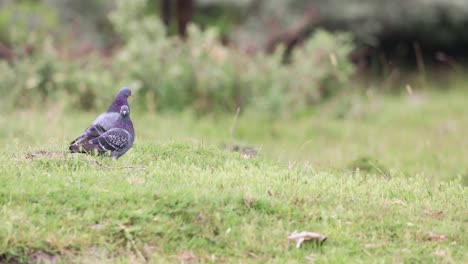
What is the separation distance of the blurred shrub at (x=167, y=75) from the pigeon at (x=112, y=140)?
6.22 metres

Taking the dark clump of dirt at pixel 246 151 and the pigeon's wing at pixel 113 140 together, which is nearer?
the pigeon's wing at pixel 113 140

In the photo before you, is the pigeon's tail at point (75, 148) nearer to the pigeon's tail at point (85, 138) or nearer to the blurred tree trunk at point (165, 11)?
the pigeon's tail at point (85, 138)

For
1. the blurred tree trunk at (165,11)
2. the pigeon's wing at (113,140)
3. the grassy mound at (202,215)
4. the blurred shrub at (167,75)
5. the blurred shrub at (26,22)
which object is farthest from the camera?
the blurred tree trunk at (165,11)

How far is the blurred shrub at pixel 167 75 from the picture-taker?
13.4 m

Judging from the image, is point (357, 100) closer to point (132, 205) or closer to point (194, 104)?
point (194, 104)

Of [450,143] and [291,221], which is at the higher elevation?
[291,221]

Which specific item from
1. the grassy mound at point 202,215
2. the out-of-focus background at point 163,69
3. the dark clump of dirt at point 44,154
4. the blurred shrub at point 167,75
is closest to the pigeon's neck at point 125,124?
the grassy mound at point 202,215

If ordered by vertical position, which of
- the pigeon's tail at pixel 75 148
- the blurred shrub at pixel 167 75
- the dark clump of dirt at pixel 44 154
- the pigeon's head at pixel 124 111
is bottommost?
the blurred shrub at pixel 167 75

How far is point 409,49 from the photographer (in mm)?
23484

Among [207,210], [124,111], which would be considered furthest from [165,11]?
[207,210]

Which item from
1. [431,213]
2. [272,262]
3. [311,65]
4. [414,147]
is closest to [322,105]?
[311,65]

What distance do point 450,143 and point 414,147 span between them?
767 millimetres

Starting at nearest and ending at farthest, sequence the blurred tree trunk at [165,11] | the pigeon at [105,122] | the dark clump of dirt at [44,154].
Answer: the pigeon at [105,122], the dark clump of dirt at [44,154], the blurred tree trunk at [165,11]

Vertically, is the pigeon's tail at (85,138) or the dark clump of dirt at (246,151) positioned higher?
the pigeon's tail at (85,138)
